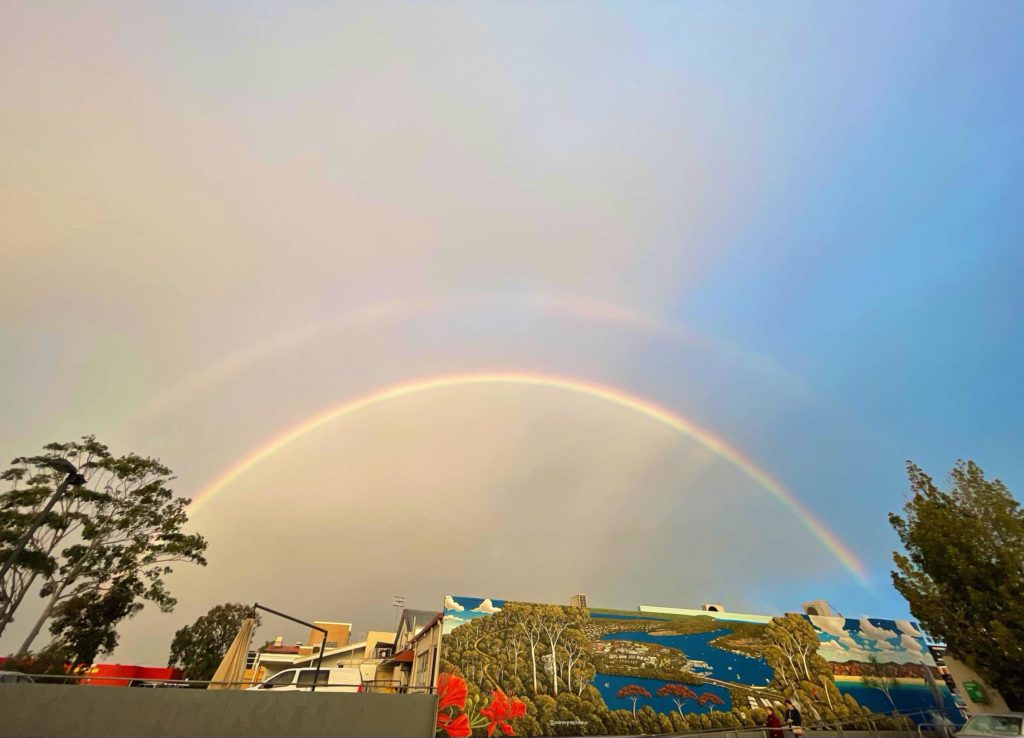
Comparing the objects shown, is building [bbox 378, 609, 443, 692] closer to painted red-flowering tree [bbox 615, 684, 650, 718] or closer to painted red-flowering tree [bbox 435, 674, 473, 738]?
painted red-flowering tree [bbox 435, 674, 473, 738]

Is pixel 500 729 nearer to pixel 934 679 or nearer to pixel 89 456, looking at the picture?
pixel 89 456

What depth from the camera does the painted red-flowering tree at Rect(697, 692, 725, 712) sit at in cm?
2592

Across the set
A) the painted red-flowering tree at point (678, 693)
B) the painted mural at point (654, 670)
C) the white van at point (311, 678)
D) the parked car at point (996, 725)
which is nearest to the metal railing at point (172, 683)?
the white van at point (311, 678)

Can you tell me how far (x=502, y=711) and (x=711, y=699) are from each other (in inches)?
435

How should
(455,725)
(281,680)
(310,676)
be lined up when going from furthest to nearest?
1. (455,725)
2. (310,676)
3. (281,680)

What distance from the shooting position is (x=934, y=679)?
97.9 feet

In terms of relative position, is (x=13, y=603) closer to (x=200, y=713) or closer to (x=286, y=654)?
(x=200, y=713)

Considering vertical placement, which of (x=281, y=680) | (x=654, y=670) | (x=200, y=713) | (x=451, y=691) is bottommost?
(x=200, y=713)

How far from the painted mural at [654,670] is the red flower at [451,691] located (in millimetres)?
44

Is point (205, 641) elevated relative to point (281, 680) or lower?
elevated

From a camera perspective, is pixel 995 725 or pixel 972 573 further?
pixel 972 573

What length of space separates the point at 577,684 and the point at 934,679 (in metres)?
22.4

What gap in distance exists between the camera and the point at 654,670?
25.9 metres

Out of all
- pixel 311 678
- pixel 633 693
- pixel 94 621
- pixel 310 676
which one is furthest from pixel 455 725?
pixel 94 621
